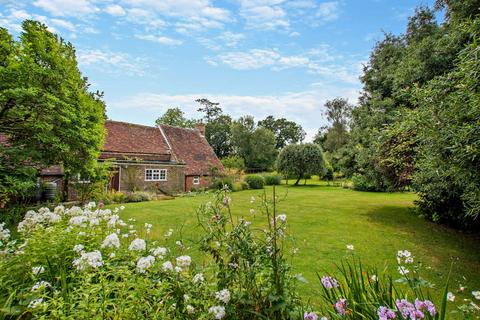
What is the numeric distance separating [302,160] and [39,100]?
25.3 m

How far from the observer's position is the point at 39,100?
7113 mm

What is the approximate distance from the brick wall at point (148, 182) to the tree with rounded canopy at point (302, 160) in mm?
12509

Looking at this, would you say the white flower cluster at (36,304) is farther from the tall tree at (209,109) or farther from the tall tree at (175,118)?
the tall tree at (209,109)

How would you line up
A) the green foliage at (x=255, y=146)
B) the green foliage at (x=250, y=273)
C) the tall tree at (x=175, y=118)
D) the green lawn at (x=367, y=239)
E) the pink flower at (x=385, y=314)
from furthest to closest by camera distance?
1. the tall tree at (x=175, y=118)
2. the green foliage at (x=255, y=146)
3. the green lawn at (x=367, y=239)
4. the green foliage at (x=250, y=273)
5. the pink flower at (x=385, y=314)

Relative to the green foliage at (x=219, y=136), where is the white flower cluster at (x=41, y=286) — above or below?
below

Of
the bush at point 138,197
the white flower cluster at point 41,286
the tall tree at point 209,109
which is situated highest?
the tall tree at point 209,109

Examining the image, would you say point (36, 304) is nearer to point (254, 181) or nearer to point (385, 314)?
point (385, 314)

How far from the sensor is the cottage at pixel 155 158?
1959 cm

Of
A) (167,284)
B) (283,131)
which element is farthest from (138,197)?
(283,131)

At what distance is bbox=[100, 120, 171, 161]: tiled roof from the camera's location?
2038 centimetres

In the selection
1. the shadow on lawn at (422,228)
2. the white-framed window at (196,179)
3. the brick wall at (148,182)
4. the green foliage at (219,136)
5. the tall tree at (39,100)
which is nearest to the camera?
the tall tree at (39,100)

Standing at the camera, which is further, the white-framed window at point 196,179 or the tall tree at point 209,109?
the tall tree at point 209,109

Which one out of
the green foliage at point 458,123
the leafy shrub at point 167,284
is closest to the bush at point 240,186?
the green foliage at point 458,123

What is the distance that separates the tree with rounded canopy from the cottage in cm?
829
